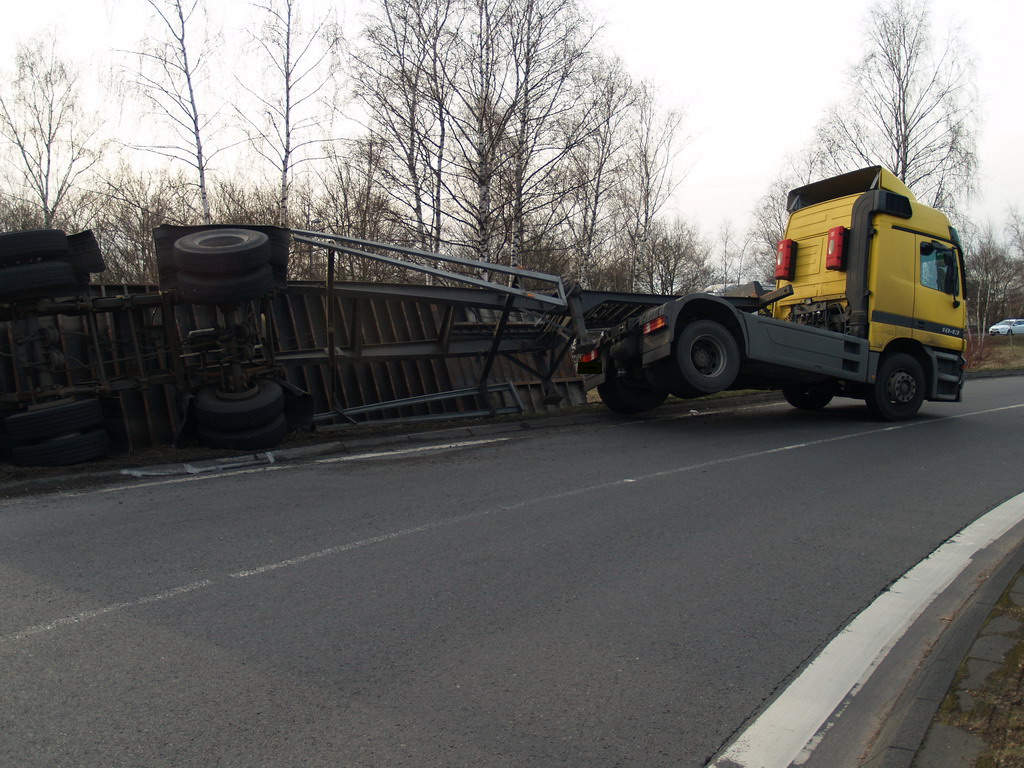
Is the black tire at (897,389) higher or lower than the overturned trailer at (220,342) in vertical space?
lower

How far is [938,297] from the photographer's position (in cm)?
1274

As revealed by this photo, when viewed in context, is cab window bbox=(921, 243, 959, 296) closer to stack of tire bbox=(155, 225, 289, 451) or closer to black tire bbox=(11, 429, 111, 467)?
stack of tire bbox=(155, 225, 289, 451)

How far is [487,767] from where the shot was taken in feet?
9.19

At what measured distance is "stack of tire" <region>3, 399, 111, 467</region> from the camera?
780cm

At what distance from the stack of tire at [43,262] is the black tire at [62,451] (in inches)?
59.9

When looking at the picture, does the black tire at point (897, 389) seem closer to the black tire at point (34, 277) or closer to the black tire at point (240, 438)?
the black tire at point (240, 438)

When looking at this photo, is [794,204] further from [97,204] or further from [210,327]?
[97,204]

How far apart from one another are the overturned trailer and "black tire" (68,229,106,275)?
2 cm

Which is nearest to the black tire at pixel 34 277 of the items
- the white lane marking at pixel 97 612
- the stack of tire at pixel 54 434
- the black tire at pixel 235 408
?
the stack of tire at pixel 54 434

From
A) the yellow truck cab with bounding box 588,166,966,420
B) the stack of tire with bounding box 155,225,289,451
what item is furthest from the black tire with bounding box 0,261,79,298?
the yellow truck cab with bounding box 588,166,966,420

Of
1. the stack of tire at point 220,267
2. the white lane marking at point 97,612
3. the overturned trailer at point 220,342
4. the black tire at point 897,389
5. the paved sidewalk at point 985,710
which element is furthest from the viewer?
the black tire at point 897,389

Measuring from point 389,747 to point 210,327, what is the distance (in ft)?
26.9

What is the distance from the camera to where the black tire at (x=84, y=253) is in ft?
27.2

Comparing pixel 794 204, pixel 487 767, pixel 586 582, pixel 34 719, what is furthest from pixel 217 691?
pixel 794 204
